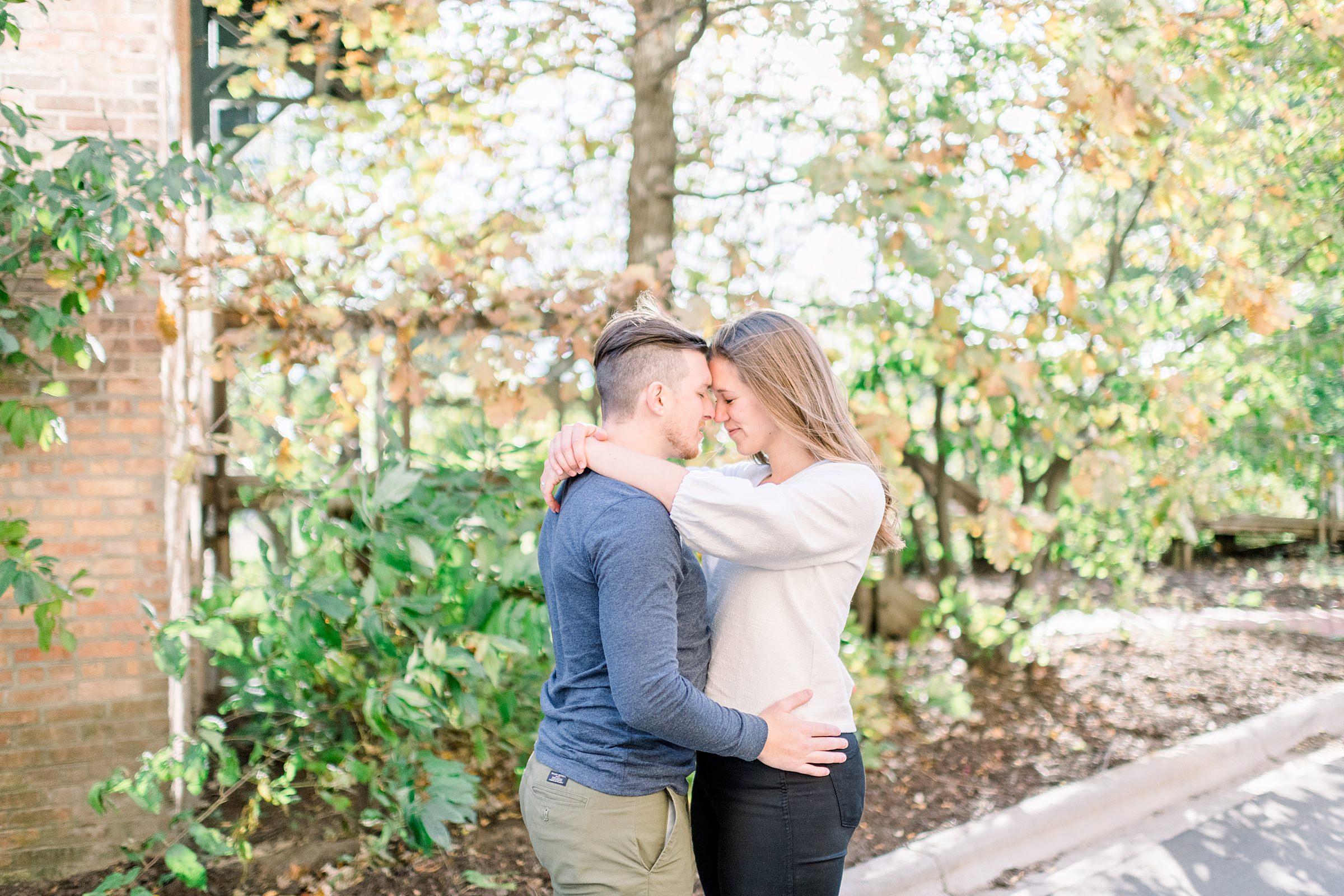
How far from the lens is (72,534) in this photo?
12.4 ft

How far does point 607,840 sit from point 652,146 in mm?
3723

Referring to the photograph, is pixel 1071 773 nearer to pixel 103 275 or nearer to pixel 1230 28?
pixel 1230 28

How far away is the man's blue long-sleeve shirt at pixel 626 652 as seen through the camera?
170 cm

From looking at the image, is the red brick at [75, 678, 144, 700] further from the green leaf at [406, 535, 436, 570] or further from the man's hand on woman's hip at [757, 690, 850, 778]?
the man's hand on woman's hip at [757, 690, 850, 778]

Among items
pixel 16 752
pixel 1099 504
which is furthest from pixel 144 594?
pixel 1099 504

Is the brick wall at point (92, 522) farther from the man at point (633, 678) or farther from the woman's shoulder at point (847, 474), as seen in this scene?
the woman's shoulder at point (847, 474)

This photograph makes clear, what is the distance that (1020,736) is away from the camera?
5.29 metres

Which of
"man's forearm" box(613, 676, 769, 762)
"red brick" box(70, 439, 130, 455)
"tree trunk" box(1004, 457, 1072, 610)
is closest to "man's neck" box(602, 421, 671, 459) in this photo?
"man's forearm" box(613, 676, 769, 762)

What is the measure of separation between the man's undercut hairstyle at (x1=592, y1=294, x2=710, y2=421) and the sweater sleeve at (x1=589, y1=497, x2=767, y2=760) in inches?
11.5

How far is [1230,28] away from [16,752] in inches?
283

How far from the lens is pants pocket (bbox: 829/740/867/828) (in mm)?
1963

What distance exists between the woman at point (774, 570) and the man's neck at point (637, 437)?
2.1 inches

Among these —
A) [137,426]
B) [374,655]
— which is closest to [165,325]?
[137,426]

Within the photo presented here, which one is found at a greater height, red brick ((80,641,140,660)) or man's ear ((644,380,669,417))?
man's ear ((644,380,669,417))
